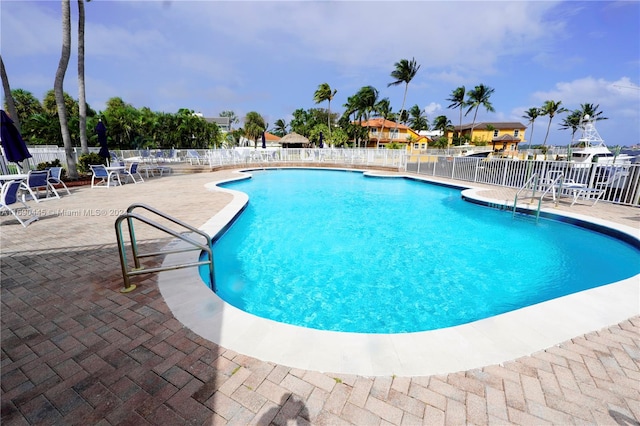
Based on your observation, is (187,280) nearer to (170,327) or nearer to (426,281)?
(170,327)

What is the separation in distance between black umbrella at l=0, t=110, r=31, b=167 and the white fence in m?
5.20

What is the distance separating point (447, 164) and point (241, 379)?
50.6ft

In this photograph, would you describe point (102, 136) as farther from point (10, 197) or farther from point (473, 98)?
point (473, 98)

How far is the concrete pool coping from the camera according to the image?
7.04 feet

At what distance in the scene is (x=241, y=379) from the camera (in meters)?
1.99

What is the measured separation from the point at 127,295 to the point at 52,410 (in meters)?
1.48

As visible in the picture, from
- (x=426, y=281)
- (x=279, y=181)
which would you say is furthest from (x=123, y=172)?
(x=426, y=281)

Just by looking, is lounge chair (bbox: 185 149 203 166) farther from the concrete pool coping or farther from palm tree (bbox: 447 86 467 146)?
palm tree (bbox: 447 86 467 146)

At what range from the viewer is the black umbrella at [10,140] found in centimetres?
733

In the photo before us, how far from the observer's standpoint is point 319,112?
50.4m

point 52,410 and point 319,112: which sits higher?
point 319,112

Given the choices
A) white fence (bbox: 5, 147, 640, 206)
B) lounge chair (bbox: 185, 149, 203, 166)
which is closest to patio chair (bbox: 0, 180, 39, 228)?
white fence (bbox: 5, 147, 640, 206)

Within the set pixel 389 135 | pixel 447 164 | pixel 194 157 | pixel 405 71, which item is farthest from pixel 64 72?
pixel 389 135

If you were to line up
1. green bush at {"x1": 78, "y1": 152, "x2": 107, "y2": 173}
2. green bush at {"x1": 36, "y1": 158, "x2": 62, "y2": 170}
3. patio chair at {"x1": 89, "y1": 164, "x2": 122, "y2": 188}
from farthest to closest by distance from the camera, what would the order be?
green bush at {"x1": 78, "y1": 152, "x2": 107, "y2": 173}
green bush at {"x1": 36, "y1": 158, "x2": 62, "y2": 170}
patio chair at {"x1": 89, "y1": 164, "x2": 122, "y2": 188}
